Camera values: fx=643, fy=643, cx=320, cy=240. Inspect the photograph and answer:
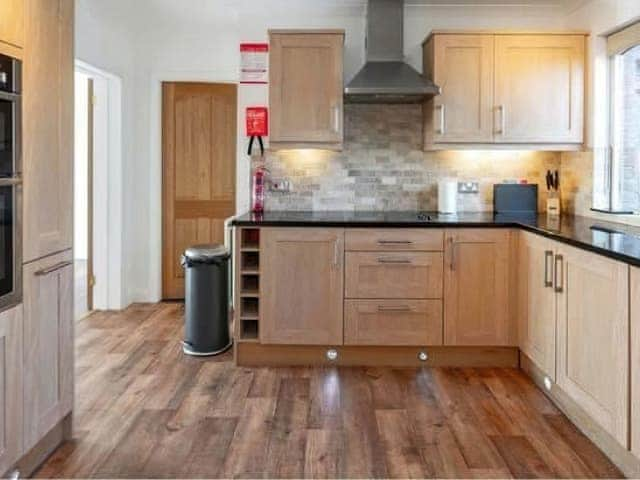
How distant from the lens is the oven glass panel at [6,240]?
215cm

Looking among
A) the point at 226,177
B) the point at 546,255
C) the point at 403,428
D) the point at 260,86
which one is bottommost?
the point at 403,428

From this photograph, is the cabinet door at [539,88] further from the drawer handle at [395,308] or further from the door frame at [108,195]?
the door frame at [108,195]

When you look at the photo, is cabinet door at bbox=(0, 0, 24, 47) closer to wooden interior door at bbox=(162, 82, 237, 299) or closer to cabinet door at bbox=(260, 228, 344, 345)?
Result: cabinet door at bbox=(260, 228, 344, 345)

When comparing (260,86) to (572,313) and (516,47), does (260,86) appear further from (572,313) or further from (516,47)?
(572,313)

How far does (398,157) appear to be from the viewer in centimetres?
464

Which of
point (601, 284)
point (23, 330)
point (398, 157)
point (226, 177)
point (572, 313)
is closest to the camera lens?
point (23, 330)

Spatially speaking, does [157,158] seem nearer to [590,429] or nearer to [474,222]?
[474,222]

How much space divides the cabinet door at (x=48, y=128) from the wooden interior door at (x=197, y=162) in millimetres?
3255

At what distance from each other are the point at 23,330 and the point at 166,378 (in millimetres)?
1544

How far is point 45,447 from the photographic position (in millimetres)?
2617

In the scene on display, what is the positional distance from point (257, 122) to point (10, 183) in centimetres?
259

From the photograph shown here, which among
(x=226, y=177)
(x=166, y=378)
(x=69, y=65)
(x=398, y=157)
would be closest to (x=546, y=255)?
(x=398, y=157)

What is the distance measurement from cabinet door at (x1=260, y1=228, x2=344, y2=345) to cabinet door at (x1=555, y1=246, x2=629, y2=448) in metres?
1.33

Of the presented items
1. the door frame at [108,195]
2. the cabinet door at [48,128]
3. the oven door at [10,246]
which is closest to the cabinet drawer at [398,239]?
the cabinet door at [48,128]
